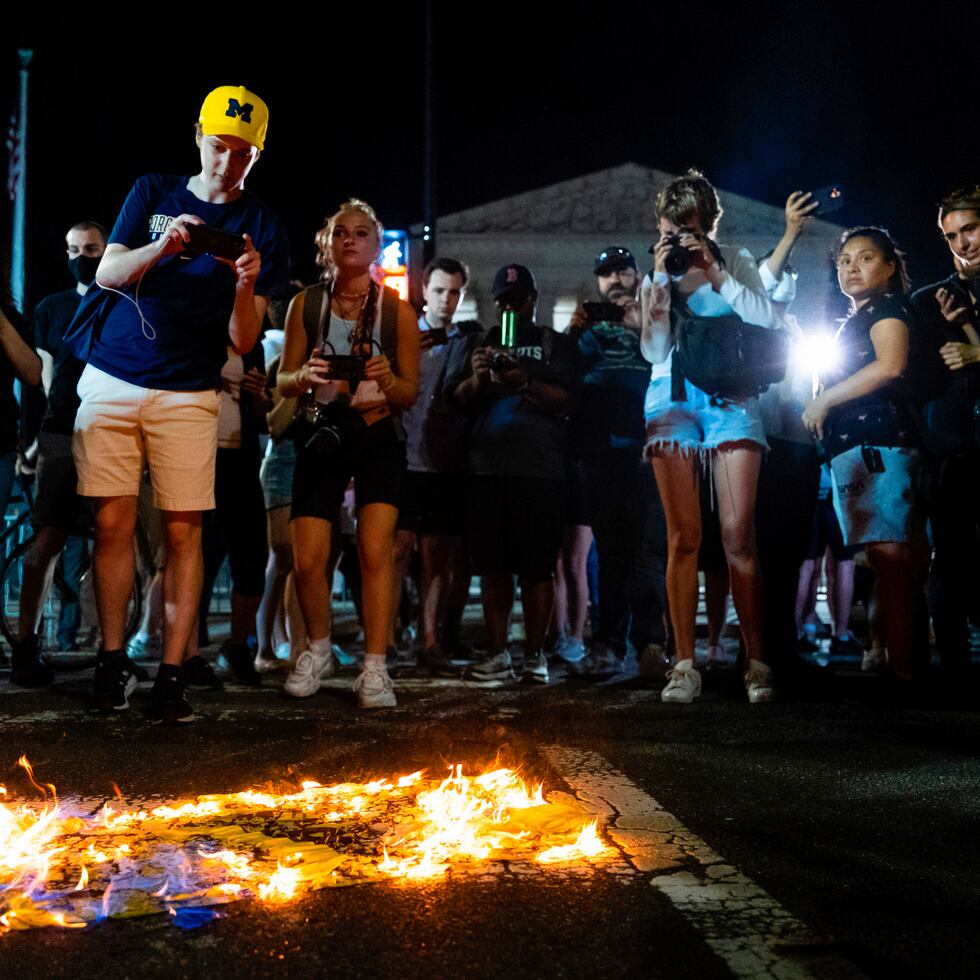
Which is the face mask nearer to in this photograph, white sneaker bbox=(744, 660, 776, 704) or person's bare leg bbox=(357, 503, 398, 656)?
person's bare leg bbox=(357, 503, 398, 656)

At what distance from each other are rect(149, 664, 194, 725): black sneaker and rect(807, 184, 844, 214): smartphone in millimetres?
3660

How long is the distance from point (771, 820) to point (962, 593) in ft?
9.58

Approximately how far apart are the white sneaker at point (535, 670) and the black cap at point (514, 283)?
1973mm

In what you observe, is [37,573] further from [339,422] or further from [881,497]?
[881,497]

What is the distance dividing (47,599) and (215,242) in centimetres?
229

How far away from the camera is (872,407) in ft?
→ 17.6

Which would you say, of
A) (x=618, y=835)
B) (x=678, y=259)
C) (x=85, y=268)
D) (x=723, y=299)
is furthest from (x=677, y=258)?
(x=85, y=268)

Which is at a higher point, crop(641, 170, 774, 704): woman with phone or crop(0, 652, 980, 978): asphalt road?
crop(641, 170, 774, 704): woman with phone

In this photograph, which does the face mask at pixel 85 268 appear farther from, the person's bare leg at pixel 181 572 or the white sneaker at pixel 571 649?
the white sneaker at pixel 571 649

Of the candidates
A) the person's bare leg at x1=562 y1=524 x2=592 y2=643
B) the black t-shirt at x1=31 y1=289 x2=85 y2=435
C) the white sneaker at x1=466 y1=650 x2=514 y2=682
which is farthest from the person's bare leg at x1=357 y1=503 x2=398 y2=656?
the person's bare leg at x1=562 y1=524 x2=592 y2=643

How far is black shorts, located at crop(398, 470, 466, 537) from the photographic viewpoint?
661 centimetres

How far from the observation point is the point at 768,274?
5.98m

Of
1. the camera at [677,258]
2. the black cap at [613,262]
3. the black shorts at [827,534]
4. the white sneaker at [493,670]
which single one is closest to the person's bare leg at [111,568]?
the white sneaker at [493,670]

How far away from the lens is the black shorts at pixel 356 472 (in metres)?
5.02
